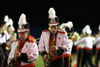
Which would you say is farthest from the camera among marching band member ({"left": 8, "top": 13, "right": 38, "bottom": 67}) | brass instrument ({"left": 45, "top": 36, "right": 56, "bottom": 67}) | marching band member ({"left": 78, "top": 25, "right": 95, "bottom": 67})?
marching band member ({"left": 78, "top": 25, "right": 95, "bottom": 67})

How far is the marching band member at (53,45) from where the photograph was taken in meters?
6.77

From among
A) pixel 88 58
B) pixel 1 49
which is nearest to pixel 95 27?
pixel 88 58

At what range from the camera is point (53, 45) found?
6.83 m

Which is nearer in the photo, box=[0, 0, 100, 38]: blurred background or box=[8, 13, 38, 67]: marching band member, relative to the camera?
box=[8, 13, 38, 67]: marching band member

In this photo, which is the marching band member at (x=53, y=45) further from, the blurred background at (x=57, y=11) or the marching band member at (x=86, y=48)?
the blurred background at (x=57, y=11)

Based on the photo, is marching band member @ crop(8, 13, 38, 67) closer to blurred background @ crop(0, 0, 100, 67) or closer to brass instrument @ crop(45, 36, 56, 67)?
brass instrument @ crop(45, 36, 56, 67)

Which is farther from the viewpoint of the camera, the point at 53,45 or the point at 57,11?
the point at 57,11

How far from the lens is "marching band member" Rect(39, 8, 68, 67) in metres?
6.77

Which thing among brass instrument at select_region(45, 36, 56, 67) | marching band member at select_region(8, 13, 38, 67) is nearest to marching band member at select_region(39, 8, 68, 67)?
brass instrument at select_region(45, 36, 56, 67)

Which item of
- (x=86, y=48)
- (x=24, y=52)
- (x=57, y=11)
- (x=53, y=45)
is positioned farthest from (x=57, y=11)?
(x=24, y=52)

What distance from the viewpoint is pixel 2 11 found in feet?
70.1

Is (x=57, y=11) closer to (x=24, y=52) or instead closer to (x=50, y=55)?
(x=50, y=55)

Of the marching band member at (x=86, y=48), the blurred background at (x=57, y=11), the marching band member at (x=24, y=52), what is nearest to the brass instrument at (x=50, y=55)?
the marching band member at (x=24, y=52)

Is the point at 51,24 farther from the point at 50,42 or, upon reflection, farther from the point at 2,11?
the point at 2,11
